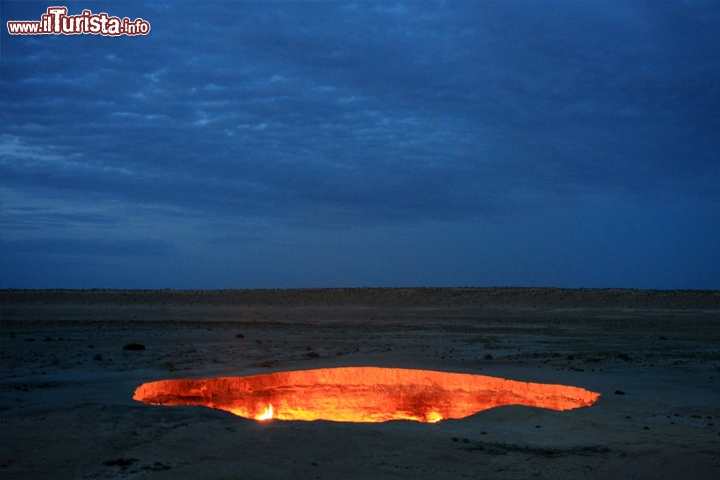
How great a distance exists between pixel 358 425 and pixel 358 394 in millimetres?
4809

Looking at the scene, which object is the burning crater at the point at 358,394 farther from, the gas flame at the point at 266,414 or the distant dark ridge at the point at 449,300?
the distant dark ridge at the point at 449,300

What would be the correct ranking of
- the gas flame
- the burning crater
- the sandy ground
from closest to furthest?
the sandy ground → the burning crater → the gas flame

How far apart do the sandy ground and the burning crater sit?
417mm

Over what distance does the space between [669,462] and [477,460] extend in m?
1.96

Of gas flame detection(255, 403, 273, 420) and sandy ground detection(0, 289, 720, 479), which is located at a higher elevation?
sandy ground detection(0, 289, 720, 479)

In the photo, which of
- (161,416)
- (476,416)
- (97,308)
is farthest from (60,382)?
(97,308)

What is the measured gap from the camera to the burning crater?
11.0 m

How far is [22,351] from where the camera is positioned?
52.5ft

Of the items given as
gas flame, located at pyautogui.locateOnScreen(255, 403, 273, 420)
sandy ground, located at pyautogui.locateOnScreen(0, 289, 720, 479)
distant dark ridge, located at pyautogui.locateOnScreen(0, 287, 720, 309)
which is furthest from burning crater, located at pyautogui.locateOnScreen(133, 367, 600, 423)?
distant dark ridge, located at pyautogui.locateOnScreen(0, 287, 720, 309)

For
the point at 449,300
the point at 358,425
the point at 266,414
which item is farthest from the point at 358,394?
the point at 449,300

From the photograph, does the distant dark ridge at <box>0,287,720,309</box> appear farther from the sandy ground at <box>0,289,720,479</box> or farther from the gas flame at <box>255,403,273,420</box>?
the gas flame at <box>255,403,273,420</box>

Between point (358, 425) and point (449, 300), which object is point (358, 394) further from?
point (449, 300)

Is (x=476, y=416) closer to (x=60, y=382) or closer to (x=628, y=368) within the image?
(x=628, y=368)

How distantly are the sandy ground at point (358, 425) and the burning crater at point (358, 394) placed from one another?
417 millimetres
